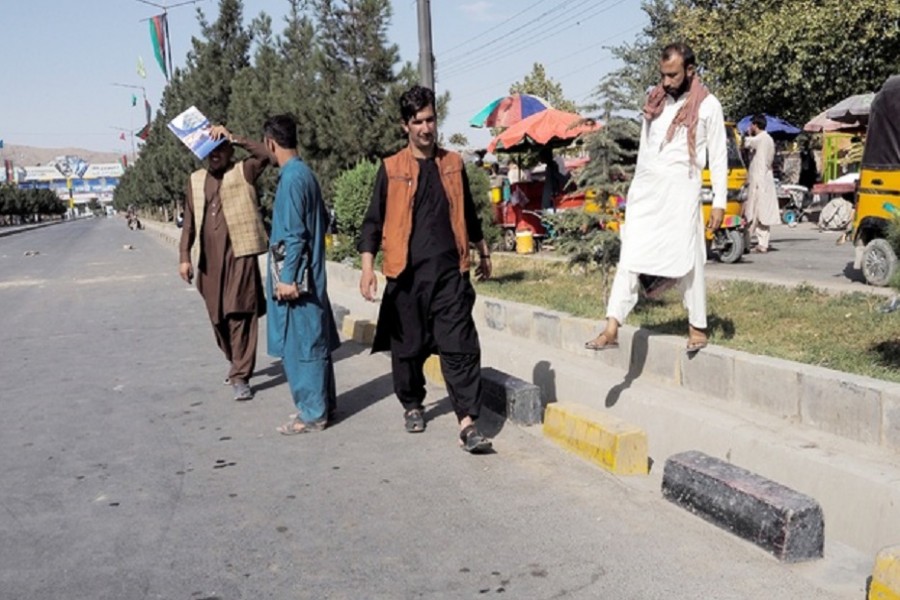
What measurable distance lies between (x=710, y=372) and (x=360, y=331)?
4.03m

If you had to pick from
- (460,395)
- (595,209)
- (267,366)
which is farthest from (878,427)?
(267,366)

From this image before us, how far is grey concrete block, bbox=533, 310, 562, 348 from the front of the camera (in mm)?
7184

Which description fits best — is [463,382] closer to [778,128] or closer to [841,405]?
[841,405]

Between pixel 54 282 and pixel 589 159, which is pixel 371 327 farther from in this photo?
pixel 54 282

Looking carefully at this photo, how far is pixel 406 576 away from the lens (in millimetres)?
3303

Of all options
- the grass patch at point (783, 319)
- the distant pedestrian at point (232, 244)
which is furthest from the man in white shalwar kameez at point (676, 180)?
the distant pedestrian at point (232, 244)

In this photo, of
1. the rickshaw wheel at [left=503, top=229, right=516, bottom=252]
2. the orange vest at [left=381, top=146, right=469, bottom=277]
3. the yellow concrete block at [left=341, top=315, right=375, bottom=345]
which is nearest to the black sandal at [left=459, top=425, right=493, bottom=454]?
the orange vest at [left=381, top=146, right=469, bottom=277]

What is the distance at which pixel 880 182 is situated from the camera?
8453 millimetres

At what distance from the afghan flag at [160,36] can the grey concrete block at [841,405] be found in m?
33.2

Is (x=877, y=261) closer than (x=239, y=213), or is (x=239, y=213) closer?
(x=239, y=213)

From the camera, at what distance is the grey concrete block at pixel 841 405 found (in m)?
4.12

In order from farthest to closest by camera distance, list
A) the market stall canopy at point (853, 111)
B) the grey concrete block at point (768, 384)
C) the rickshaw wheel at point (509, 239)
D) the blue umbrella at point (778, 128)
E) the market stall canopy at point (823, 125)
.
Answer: the blue umbrella at point (778, 128)
the market stall canopy at point (823, 125)
the market stall canopy at point (853, 111)
the rickshaw wheel at point (509, 239)
the grey concrete block at point (768, 384)

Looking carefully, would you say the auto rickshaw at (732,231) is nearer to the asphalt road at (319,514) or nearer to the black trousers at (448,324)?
the asphalt road at (319,514)

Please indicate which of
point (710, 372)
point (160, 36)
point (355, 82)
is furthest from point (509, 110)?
point (160, 36)
